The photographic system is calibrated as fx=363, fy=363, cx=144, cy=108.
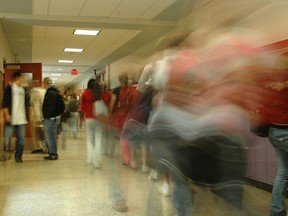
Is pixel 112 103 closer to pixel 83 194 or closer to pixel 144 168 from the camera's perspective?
pixel 144 168

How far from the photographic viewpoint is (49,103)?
6.73m

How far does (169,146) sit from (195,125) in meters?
0.27

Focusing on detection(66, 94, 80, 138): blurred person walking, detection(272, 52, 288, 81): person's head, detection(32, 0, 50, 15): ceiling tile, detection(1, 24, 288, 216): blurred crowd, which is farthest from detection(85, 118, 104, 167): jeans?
detection(66, 94, 80, 138): blurred person walking

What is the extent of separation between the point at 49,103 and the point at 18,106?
0.74 m

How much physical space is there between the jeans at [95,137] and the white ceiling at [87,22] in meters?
2.05

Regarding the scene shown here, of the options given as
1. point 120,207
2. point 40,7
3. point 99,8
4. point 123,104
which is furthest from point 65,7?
point 120,207

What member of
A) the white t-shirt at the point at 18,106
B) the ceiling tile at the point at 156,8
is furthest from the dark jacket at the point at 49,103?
the ceiling tile at the point at 156,8

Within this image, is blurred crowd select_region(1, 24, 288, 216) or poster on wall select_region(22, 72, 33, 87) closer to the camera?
blurred crowd select_region(1, 24, 288, 216)

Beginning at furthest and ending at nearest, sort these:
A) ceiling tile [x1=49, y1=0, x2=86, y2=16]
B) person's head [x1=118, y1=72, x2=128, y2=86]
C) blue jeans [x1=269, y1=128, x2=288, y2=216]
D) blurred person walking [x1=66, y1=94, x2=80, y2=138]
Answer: blurred person walking [x1=66, y1=94, x2=80, y2=138], ceiling tile [x1=49, y1=0, x2=86, y2=16], person's head [x1=118, y1=72, x2=128, y2=86], blue jeans [x1=269, y1=128, x2=288, y2=216]

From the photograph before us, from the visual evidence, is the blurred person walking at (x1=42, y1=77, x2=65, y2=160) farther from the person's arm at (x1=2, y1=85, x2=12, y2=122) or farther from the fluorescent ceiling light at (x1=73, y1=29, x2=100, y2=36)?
the fluorescent ceiling light at (x1=73, y1=29, x2=100, y2=36)

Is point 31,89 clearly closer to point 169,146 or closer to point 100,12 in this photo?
point 100,12

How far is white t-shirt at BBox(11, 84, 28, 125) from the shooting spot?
6078mm

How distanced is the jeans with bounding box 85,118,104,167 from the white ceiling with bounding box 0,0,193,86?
2.05 metres

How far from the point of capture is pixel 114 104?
5.39 m
